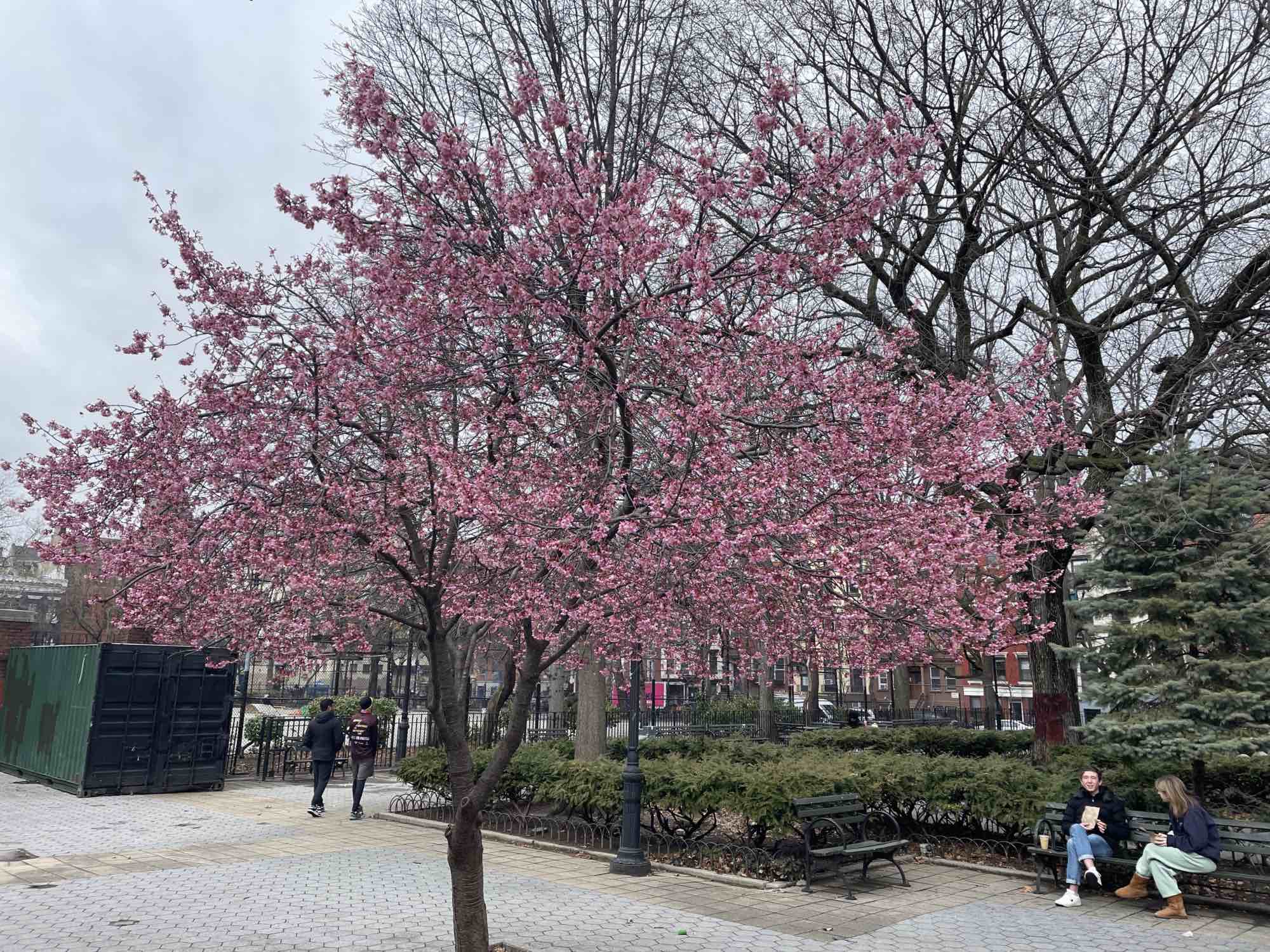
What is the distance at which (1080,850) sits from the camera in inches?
334

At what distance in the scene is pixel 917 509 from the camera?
8.10 m

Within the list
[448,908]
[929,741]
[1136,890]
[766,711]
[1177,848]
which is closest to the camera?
[448,908]

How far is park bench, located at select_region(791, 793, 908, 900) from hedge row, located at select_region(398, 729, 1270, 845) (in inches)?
10.1

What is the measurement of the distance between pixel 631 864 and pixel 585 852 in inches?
49.4

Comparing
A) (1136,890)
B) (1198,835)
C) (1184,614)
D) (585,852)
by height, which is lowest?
(585,852)

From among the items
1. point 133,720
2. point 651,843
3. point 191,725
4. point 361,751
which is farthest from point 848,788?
point 133,720

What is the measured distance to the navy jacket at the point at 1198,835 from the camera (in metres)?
7.84

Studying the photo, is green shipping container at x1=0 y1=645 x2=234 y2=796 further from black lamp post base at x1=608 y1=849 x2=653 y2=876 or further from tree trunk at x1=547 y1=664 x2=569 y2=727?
tree trunk at x1=547 y1=664 x2=569 y2=727

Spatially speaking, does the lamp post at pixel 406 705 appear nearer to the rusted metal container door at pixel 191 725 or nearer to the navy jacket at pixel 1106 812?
the rusted metal container door at pixel 191 725

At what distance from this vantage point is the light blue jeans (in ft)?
27.5

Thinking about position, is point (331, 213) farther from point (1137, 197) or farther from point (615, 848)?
point (1137, 197)

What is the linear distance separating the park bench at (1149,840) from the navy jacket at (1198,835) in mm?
162

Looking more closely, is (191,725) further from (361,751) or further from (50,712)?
(361,751)

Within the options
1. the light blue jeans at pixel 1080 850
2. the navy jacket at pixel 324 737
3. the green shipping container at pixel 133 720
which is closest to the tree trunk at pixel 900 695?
the navy jacket at pixel 324 737
